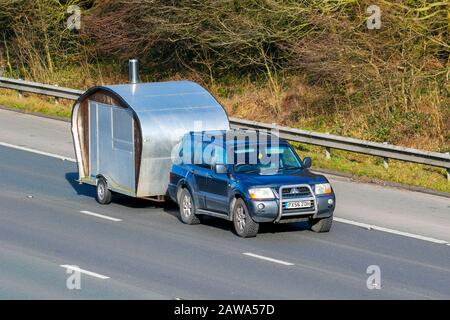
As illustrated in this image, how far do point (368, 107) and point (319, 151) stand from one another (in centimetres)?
346

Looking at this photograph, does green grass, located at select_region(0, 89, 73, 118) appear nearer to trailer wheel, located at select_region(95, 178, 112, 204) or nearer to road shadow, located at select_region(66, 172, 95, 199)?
road shadow, located at select_region(66, 172, 95, 199)

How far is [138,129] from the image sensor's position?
21.9 metres

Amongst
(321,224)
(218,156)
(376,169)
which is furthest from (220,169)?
(376,169)

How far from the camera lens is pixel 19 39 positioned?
3897 centimetres

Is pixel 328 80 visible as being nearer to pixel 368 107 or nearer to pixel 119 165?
pixel 368 107

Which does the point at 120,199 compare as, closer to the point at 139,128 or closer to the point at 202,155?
the point at 139,128

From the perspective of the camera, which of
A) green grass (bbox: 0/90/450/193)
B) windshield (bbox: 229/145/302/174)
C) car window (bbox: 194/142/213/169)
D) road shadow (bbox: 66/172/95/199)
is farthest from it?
green grass (bbox: 0/90/450/193)

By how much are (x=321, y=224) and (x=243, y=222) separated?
136 centimetres

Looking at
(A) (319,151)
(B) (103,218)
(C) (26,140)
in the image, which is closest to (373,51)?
(A) (319,151)

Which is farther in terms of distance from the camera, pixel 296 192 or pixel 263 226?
pixel 263 226

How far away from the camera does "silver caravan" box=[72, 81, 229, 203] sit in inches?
865

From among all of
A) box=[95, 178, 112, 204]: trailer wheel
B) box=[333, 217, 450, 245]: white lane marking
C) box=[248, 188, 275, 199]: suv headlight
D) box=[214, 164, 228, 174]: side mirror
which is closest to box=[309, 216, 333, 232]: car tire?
box=[333, 217, 450, 245]: white lane marking

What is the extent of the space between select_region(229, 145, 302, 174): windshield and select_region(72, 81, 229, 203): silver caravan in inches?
62.7

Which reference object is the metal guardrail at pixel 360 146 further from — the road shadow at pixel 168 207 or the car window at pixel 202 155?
the car window at pixel 202 155
